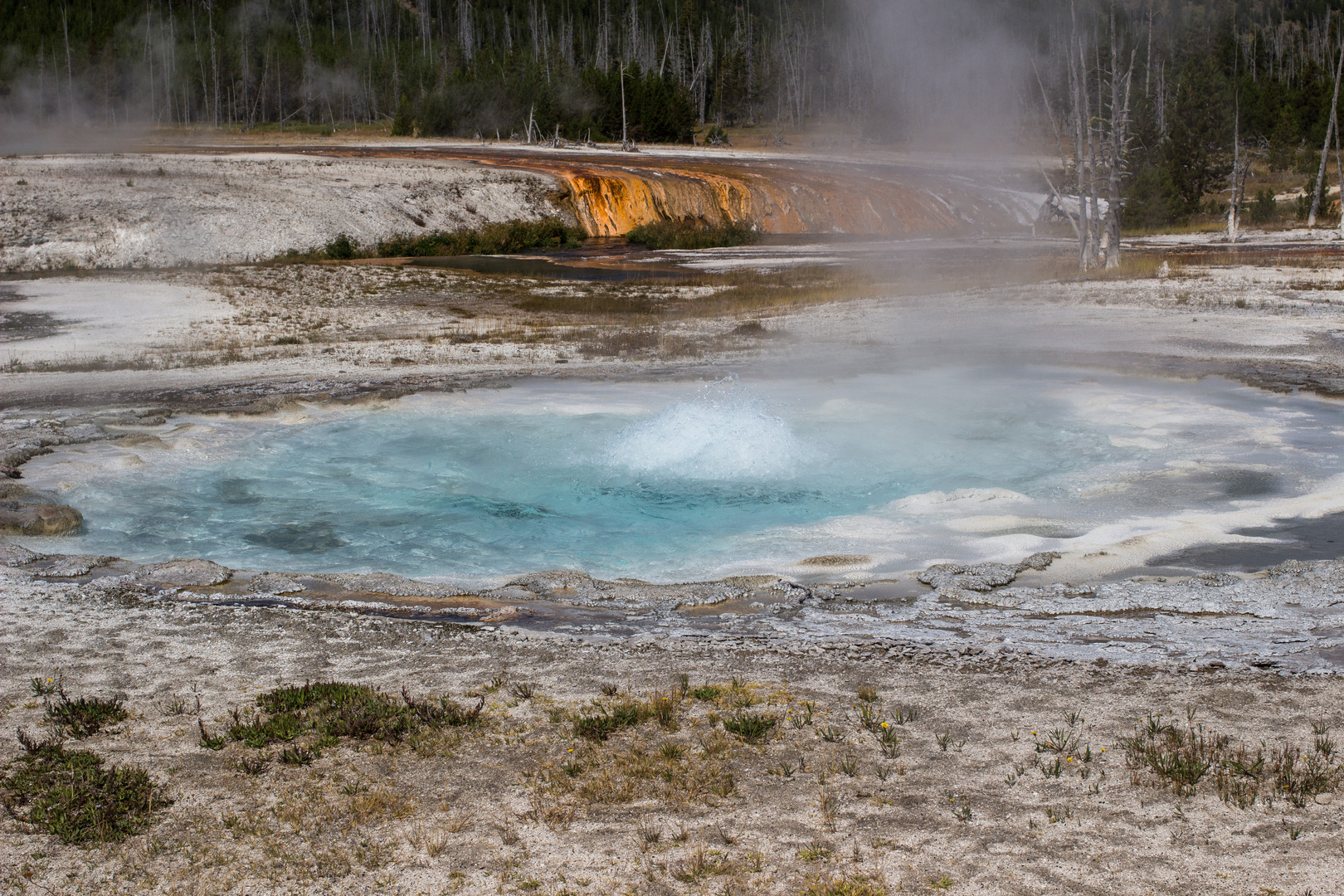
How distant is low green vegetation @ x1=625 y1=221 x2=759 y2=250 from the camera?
95.8ft

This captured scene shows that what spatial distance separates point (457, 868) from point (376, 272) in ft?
64.3

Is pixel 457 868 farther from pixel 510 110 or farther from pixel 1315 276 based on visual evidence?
pixel 510 110

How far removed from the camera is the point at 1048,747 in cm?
352

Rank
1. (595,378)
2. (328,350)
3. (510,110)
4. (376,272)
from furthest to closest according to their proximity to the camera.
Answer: (510,110) → (376,272) → (328,350) → (595,378)

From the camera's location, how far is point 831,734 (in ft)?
12.1

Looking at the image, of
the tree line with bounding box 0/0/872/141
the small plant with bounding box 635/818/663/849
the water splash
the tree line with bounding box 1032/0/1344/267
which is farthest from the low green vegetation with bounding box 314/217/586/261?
the small plant with bounding box 635/818/663/849

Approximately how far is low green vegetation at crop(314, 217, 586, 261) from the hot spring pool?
16.4 m

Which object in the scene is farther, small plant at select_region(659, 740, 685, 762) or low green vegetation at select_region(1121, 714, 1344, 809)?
small plant at select_region(659, 740, 685, 762)

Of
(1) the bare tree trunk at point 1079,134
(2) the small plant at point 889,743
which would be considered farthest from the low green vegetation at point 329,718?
(1) the bare tree trunk at point 1079,134

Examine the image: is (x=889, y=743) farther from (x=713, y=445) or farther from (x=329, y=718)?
(x=713, y=445)

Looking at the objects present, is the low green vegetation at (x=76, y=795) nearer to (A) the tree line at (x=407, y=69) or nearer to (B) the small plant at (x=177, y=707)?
(B) the small plant at (x=177, y=707)

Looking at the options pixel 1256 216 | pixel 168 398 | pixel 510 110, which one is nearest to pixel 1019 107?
pixel 168 398

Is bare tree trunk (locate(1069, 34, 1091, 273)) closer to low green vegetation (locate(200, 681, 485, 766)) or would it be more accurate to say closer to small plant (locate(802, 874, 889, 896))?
low green vegetation (locate(200, 681, 485, 766))

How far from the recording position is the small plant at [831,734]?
144 inches
